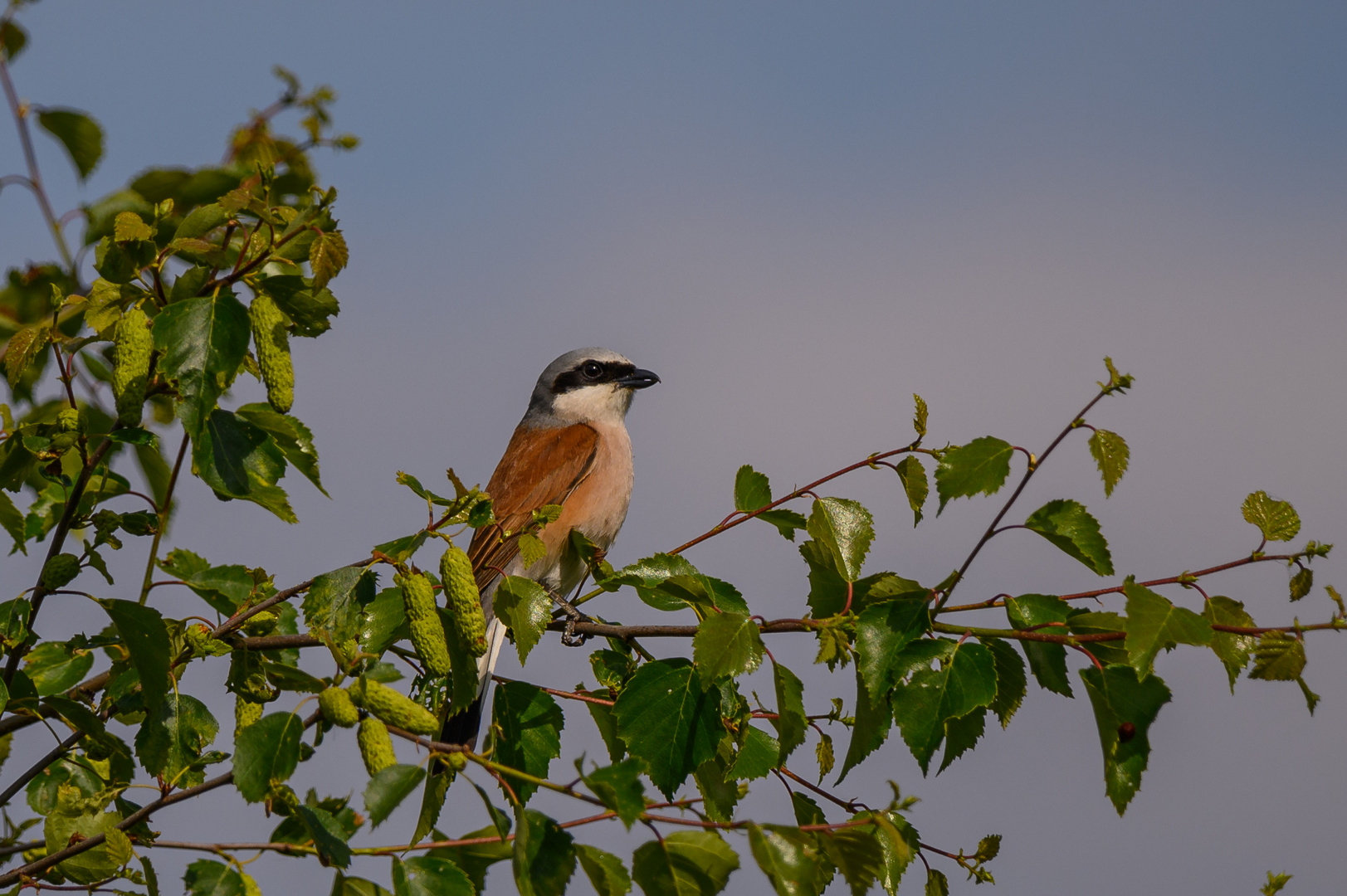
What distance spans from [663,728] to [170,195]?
267cm

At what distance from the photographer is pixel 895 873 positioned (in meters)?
2.76

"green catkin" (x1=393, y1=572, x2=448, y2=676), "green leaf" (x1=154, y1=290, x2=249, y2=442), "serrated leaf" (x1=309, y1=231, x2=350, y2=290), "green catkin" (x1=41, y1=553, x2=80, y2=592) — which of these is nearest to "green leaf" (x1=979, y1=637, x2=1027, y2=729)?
"green catkin" (x1=393, y1=572, x2=448, y2=676)

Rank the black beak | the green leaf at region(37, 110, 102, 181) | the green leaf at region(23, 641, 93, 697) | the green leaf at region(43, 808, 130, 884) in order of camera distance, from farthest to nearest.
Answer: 1. the black beak
2. the green leaf at region(37, 110, 102, 181)
3. the green leaf at region(23, 641, 93, 697)
4. the green leaf at region(43, 808, 130, 884)

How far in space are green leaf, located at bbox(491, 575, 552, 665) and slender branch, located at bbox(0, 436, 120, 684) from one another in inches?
36.0

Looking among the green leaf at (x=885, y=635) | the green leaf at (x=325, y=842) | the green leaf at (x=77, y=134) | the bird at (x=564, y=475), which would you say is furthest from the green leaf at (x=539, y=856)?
the green leaf at (x=77, y=134)

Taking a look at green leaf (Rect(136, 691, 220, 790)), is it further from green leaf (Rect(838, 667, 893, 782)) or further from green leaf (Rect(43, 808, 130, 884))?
green leaf (Rect(838, 667, 893, 782))

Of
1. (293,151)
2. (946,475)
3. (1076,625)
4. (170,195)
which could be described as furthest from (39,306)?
(1076,625)

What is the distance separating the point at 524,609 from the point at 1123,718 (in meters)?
1.28

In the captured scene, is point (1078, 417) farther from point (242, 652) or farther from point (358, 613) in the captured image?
point (242, 652)

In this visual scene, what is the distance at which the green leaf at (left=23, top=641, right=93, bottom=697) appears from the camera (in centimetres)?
314

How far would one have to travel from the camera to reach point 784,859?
2.21 metres

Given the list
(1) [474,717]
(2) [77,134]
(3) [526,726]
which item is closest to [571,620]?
(1) [474,717]

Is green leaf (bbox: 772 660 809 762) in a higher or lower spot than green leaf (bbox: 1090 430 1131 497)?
lower

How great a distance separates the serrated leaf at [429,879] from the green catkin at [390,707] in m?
0.26
